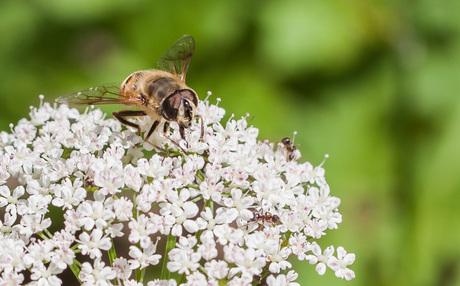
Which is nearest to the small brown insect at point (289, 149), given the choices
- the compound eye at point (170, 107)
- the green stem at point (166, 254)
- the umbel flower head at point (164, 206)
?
the umbel flower head at point (164, 206)

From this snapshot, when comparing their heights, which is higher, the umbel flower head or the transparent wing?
the transparent wing

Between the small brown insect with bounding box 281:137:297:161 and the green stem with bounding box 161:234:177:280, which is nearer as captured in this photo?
the green stem with bounding box 161:234:177:280

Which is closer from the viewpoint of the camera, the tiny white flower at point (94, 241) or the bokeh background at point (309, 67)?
the tiny white flower at point (94, 241)

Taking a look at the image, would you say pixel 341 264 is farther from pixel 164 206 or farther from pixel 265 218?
pixel 164 206

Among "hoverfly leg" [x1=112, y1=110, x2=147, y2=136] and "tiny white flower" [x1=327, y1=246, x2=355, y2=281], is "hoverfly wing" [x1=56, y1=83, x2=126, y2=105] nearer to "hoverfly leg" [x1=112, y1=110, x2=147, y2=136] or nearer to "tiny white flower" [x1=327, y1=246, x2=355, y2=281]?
"hoverfly leg" [x1=112, y1=110, x2=147, y2=136]

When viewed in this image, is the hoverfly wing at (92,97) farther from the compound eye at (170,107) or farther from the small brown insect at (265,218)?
the small brown insect at (265,218)

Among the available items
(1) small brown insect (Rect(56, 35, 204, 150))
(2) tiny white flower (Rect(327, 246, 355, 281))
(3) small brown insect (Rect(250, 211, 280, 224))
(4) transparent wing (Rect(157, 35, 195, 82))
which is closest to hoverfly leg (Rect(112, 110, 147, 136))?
(1) small brown insect (Rect(56, 35, 204, 150))

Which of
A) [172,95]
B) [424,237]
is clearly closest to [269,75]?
[424,237]
